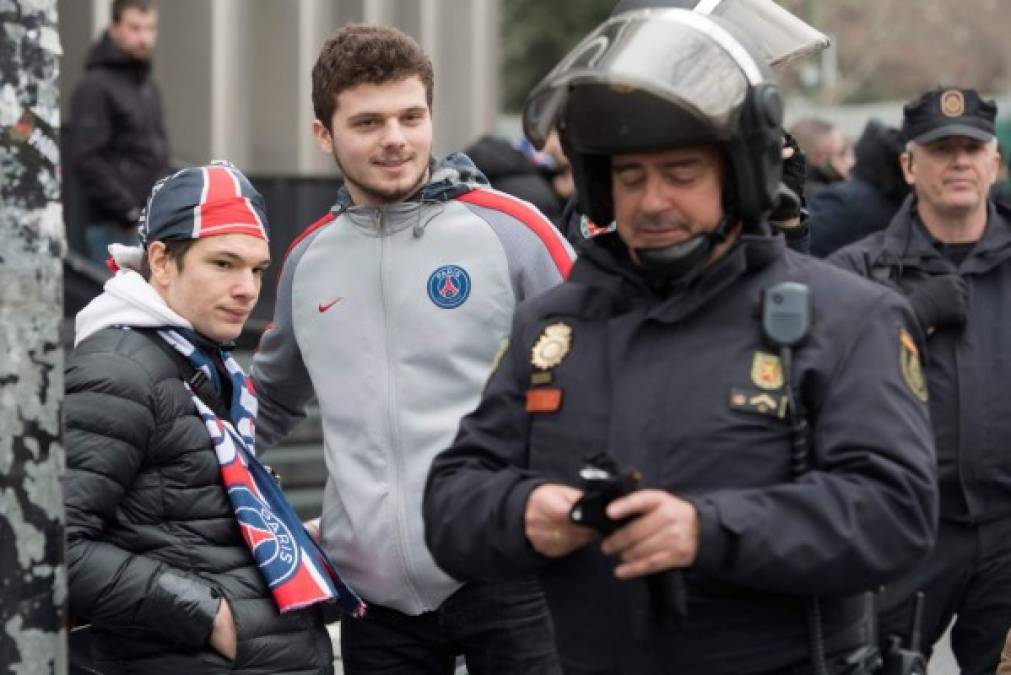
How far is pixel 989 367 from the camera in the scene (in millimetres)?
6062

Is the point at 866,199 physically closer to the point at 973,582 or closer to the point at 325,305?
the point at 973,582

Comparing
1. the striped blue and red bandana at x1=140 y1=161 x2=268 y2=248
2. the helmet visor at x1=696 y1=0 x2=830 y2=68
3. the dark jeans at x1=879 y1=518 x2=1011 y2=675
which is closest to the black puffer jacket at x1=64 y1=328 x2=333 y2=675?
the striped blue and red bandana at x1=140 y1=161 x2=268 y2=248

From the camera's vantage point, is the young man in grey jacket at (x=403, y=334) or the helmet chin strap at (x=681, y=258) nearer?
the helmet chin strap at (x=681, y=258)

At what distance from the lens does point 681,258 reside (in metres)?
3.24

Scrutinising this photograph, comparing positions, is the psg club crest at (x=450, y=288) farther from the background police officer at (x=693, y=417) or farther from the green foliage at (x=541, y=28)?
the green foliage at (x=541, y=28)

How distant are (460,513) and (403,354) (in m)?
1.30

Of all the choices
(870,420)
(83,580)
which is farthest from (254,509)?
(870,420)

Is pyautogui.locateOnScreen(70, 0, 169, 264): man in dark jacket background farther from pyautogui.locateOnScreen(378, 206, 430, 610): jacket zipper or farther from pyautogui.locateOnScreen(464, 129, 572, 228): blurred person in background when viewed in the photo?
pyautogui.locateOnScreen(378, 206, 430, 610): jacket zipper

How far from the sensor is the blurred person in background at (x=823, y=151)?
36.8ft

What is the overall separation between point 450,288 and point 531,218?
257 millimetres

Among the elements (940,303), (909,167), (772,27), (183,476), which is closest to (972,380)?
(940,303)

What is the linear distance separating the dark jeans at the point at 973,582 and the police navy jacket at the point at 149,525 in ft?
7.41

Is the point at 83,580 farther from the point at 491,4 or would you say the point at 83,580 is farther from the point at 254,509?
the point at 491,4

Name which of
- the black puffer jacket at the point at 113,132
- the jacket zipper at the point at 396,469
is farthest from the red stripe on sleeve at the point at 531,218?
the black puffer jacket at the point at 113,132
